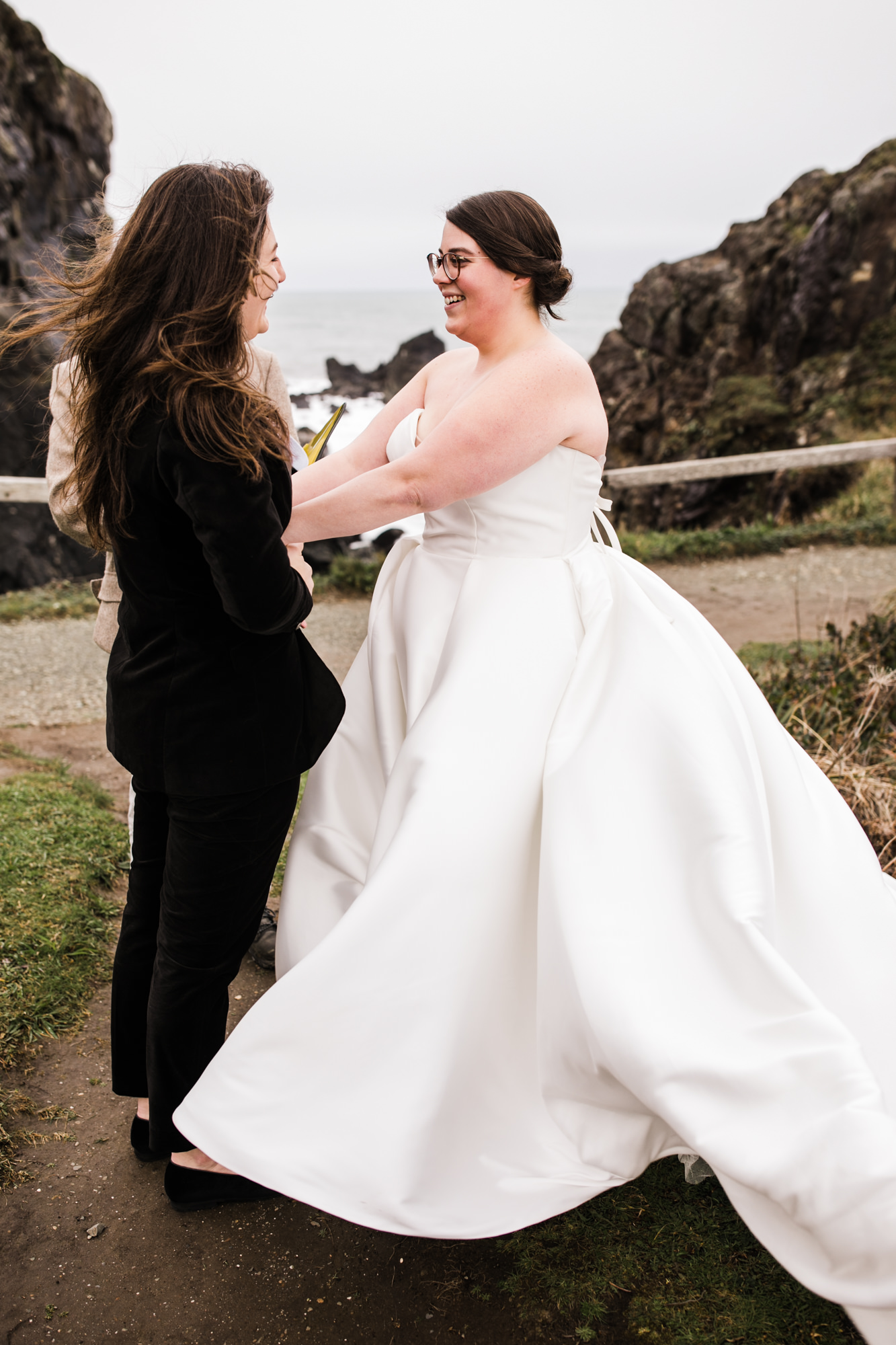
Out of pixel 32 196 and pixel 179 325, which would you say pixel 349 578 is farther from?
pixel 32 196

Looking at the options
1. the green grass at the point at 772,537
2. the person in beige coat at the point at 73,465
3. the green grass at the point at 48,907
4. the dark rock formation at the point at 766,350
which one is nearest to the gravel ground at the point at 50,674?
the green grass at the point at 48,907

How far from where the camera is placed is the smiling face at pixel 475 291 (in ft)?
6.94

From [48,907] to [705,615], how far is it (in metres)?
5.04

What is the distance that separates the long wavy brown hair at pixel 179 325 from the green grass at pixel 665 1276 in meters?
1.71

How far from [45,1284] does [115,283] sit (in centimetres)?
195

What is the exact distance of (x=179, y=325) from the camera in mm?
1607

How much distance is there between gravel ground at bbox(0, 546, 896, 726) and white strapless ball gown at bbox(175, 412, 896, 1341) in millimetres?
3156

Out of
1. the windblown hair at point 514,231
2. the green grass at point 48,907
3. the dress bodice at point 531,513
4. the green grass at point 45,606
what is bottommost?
the green grass at point 48,907

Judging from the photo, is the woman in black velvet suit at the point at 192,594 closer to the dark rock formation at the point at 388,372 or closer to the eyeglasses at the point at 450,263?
the eyeglasses at the point at 450,263

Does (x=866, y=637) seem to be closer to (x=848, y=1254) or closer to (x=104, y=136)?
(x=848, y=1254)

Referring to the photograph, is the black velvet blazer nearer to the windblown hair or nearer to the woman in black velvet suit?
the woman in black velvet suit

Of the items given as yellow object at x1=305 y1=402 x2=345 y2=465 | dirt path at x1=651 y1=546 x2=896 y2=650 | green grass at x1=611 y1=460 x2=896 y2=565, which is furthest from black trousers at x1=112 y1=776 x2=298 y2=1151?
green grass at x1=611 y1=460 x2=896 y2=565

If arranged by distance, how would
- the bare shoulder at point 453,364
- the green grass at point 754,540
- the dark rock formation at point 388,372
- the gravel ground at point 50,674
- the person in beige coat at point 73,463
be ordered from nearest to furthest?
the person in beige coat at point 73,463, the bare shoulder at point 453,364, the gravel ground at point 50,674, the green grass at point 754,540, the dark rock formation at point 388,372

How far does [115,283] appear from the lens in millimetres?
1632
